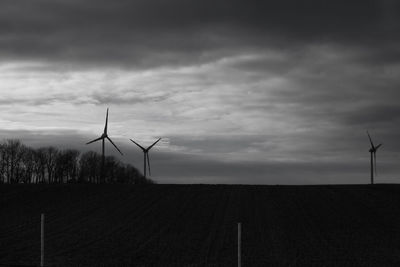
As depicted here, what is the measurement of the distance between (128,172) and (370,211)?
323ft

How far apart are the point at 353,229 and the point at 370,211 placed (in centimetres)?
955

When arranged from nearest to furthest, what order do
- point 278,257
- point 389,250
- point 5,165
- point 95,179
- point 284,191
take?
point 278,257
point 389,250
point 284,191
point 5,165
point 95,179

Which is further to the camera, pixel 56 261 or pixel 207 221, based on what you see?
pixel 207 221

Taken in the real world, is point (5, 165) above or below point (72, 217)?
above

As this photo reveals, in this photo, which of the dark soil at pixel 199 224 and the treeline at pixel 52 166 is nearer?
the dark soil at pixel 199 224

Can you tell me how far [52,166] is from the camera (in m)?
131

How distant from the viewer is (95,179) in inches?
5295

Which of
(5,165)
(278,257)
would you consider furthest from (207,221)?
(5,165)

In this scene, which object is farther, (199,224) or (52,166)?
(52,166)

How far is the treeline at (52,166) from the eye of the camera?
4897 inches

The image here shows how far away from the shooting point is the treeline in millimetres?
124375

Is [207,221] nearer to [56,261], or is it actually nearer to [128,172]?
[56,261]

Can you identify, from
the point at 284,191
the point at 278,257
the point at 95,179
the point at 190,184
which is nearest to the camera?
the point at 278,257

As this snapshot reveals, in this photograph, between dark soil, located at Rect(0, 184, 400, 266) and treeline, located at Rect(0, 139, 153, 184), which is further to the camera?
treeline, located at Rect(0, 139, 153, 184)
